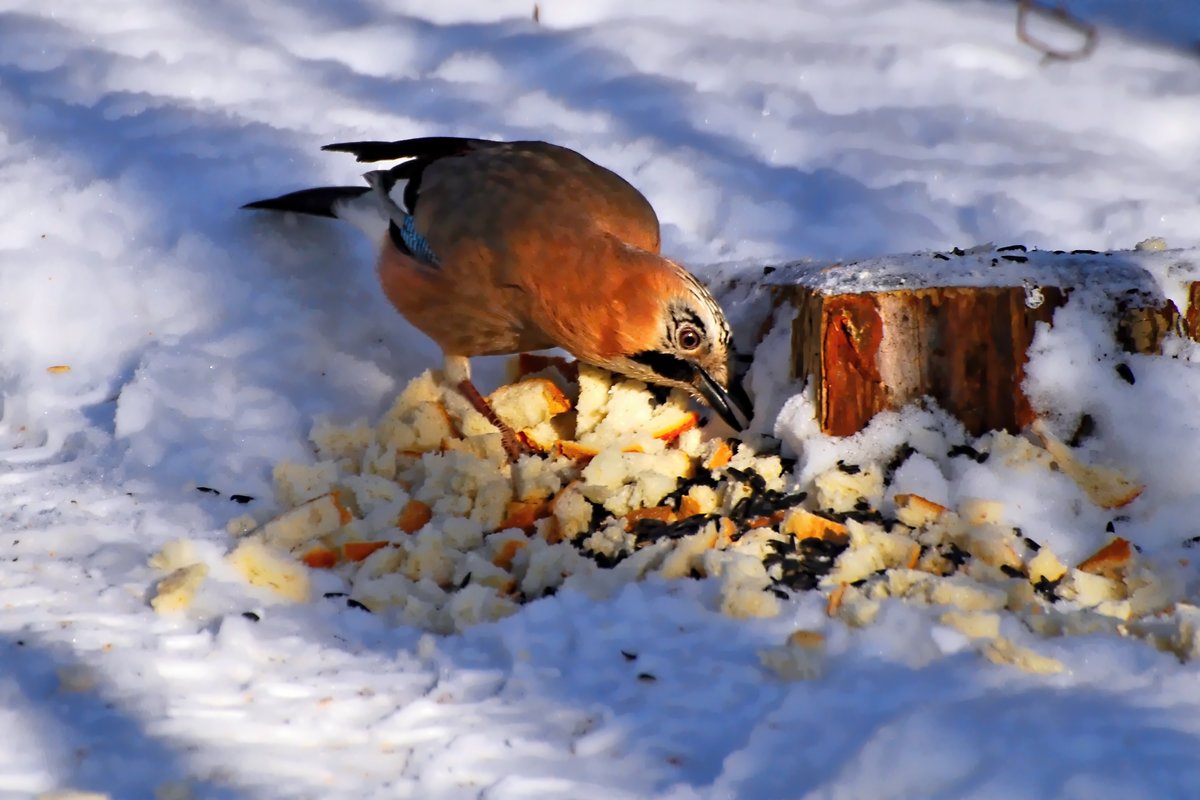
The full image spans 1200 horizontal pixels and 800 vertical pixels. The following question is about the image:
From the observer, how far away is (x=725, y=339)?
329 cm

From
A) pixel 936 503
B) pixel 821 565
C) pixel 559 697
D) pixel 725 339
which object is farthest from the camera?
pixel 725 339

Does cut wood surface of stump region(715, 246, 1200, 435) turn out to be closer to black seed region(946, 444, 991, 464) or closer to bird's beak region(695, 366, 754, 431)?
black seed region(946, 444, 991, 464)

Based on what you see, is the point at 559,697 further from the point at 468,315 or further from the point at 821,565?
the point at 468,315

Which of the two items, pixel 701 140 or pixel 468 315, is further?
pixel 701 140

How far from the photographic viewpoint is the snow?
2.04 metres

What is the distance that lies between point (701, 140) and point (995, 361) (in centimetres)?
259

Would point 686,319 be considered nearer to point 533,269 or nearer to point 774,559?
point 533,269

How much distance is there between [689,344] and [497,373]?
1.04 m

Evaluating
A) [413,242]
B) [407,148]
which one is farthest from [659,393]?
[407,148]

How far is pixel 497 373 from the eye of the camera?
13.6 ft

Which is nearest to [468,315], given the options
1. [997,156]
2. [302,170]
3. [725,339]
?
[725,339]

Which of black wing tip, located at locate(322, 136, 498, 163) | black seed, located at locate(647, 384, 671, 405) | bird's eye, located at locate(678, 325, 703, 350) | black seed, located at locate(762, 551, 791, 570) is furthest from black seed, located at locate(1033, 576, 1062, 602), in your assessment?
black wing tip, located at locate(322, 136, 498, 163)

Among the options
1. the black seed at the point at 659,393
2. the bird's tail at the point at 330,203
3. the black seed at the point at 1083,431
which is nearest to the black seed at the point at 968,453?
the black seed at the point at 1083,431

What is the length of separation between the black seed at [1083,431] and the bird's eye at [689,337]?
94cm
